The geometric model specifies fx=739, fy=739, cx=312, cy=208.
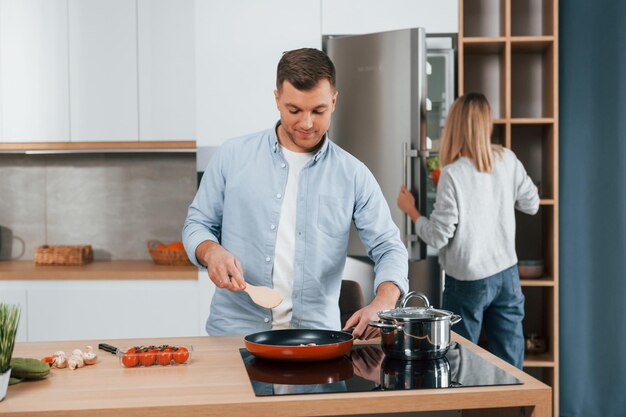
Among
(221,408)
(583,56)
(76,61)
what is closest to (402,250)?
(221,408)

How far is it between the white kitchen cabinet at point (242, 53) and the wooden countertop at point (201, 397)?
2196 mm

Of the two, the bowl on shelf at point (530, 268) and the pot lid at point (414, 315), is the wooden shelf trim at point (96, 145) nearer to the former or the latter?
the bowl on shelf at point (530, 268)

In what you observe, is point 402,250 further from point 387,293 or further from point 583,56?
point 583,56

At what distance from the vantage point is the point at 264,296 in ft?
6.14

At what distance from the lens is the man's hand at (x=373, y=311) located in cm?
181

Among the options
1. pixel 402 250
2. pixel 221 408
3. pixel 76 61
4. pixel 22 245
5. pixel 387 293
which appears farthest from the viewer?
pixel 22 245

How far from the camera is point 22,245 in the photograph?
443cm

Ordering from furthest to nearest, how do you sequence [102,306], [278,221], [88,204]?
[88,204] → [102,306] → [278,221]

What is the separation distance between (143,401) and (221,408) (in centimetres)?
14

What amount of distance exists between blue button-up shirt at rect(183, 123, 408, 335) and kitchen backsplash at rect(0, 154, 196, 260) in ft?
7.50

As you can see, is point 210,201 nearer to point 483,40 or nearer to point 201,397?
point 201,397

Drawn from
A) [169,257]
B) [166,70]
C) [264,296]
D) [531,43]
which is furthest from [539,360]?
[166,70]

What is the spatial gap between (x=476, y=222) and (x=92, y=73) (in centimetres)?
216

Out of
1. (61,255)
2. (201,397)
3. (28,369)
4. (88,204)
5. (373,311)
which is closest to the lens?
(201,397)
